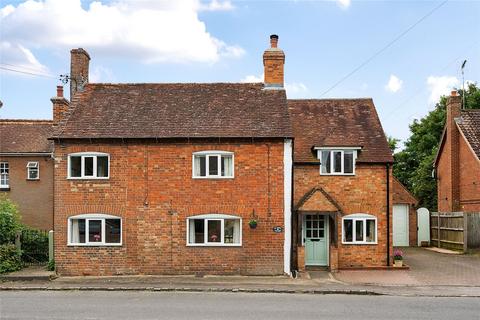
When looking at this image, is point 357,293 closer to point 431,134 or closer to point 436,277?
point 436,277

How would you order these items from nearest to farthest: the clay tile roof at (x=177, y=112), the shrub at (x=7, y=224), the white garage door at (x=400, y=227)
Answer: the clay tile roof at (x=177, y=112)
the shrub at (x=7, y=224)
the white garage door at (x=400, y=227)

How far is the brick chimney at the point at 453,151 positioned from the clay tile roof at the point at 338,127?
944 centimetres

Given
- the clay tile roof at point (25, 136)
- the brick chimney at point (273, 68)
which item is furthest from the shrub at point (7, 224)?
the clay tile roof at point (25, 136)

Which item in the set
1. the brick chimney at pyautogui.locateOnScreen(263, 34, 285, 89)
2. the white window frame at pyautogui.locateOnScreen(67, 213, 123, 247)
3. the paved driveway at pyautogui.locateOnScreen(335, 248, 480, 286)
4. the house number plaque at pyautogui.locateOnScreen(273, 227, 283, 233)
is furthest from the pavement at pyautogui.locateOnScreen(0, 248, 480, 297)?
the brick chimney at pyautogui.locateOnScreen(263, 34, 285, 89)

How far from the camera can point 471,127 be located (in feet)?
104

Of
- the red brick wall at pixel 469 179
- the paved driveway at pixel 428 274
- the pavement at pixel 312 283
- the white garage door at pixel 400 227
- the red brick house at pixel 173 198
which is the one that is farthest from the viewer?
the white garage door at pixel 400 227

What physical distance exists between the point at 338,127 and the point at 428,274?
281 inches

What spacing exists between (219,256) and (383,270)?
22.6 ft

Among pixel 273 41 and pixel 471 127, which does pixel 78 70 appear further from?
pixel 471 127

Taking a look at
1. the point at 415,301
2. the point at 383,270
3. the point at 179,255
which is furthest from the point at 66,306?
the point at 383,270

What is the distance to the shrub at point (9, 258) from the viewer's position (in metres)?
20.6

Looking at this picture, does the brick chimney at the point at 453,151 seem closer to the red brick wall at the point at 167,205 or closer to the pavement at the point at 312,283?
the pavement at the point at 312,283

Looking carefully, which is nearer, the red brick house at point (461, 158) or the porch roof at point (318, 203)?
the porch roof at point (318, 203)

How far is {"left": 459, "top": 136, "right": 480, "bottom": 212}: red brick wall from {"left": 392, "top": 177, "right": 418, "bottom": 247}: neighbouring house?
2.82m
